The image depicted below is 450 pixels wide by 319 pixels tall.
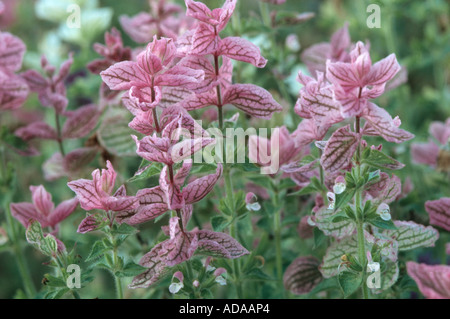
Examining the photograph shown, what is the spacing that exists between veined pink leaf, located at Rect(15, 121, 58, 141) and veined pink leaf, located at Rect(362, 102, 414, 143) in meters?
0.57

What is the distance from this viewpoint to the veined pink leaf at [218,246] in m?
0.73

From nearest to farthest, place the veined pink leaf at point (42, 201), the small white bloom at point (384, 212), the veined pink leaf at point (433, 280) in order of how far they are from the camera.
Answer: the veined pink leaf at point (433, 280)
the small white bloom at point (384, 212)
the veined pink leaf at point (42, 201)

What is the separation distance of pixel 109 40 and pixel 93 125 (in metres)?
0.15

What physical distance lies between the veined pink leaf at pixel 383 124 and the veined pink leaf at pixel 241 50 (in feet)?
0.47

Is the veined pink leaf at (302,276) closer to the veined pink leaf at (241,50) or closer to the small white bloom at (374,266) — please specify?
the small white bloom at (374,266)

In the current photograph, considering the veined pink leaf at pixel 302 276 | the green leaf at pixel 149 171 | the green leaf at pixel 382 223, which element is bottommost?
the veined pink leaf at pixel 302 276

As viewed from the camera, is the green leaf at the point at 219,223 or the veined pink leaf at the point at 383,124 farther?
the green leaf at the point at 219,223

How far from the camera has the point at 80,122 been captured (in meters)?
1.04

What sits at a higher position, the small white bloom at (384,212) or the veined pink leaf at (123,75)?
the veined pink leaf at (123,75)

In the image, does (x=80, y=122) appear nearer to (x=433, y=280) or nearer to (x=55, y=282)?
(x=55, y=282)

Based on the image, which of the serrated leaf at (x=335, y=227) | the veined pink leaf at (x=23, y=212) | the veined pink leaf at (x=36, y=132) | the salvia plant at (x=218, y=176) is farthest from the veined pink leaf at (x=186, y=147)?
the veined pink leaf at (x=36, y=132)

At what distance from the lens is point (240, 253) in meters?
0.74
